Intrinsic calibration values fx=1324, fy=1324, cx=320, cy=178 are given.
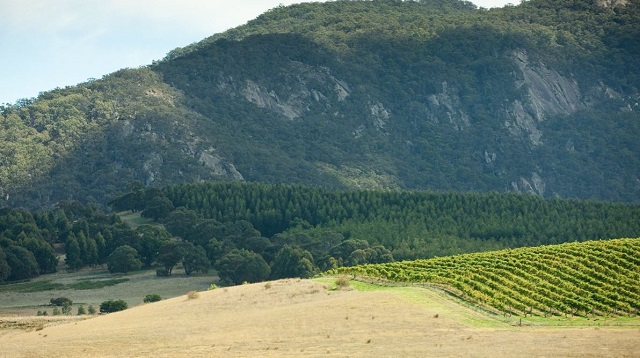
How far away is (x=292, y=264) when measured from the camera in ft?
479

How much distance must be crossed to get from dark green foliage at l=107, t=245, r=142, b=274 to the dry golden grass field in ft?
223

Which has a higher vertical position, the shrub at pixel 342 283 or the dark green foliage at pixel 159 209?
the shrub at pixel 342 283

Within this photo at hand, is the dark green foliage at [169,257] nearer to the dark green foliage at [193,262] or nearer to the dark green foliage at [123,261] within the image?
the dark green foliage at [193,262]

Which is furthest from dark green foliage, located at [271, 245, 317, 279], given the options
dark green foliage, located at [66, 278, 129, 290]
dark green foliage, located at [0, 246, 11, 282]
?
dark green foliage, located at [0, 246, 11, 282]

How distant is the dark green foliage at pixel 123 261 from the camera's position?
496 ft

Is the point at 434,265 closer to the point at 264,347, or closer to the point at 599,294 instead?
the point at 599,294

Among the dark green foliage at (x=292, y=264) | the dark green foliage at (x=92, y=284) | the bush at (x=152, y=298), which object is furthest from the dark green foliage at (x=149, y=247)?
the bush at (x=152, y=298)

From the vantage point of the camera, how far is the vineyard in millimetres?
73312

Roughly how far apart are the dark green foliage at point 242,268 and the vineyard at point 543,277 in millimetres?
49244

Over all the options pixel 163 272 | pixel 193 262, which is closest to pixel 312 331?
pixel 163 272

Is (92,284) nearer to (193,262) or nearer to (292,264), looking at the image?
(193,262)

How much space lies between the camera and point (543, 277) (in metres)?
81.8

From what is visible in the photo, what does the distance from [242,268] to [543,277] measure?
64582 mm

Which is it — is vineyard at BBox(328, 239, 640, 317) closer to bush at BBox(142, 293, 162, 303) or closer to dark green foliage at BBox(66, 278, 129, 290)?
bush at BBox(142, 293, 162, 303)
